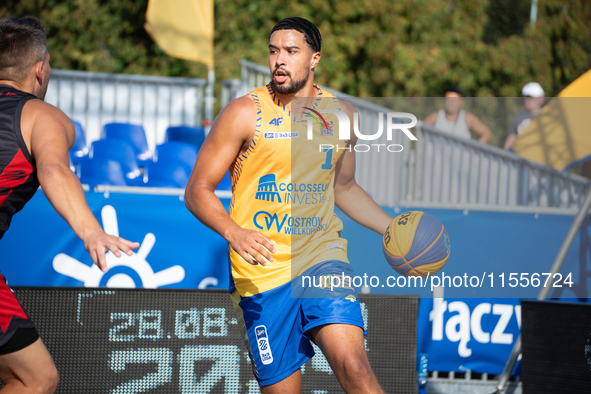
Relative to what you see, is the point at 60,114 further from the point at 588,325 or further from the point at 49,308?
the point at 588,325

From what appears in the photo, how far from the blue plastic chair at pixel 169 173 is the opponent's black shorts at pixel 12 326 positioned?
4.46m

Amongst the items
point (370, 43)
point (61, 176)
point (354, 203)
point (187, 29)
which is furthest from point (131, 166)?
point (370, 43)

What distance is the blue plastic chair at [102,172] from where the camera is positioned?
23.0ft

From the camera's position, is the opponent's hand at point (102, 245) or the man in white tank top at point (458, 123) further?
the man in white tank top at point (458, 123)

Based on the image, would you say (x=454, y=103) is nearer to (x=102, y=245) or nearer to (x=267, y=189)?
(x=267, y=189)

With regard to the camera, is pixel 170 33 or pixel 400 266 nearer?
pixel 400 266

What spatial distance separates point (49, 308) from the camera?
3770mm

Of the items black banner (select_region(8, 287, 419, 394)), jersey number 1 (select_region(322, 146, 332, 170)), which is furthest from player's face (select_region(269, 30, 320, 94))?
black banner (select_region(8, 287, 419, 394))

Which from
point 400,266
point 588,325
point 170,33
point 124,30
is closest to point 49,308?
point 400,266

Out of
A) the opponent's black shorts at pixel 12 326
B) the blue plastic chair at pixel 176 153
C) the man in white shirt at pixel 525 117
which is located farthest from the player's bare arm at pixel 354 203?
the blue plastic chair at pixel 176 153

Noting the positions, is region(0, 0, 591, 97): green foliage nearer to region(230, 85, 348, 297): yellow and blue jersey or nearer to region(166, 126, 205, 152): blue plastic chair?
region(166, 126, 205, 152): blue plastic chair

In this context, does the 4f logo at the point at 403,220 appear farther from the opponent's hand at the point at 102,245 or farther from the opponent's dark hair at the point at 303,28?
the opponent's hand at the point at 102,245

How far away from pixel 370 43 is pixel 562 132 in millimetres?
17070

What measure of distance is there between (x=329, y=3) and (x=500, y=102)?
1697cm
